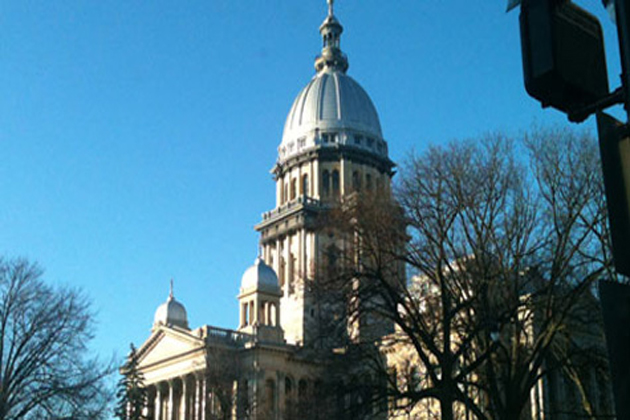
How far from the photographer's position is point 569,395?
2041 inches

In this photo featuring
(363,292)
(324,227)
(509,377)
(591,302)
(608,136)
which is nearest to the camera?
(608,136)

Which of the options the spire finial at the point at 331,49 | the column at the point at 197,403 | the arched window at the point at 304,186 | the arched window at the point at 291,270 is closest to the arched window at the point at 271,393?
the column at the point at 197,403

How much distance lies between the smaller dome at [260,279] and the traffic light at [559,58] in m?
77.6

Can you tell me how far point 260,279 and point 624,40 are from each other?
7856 centimetres

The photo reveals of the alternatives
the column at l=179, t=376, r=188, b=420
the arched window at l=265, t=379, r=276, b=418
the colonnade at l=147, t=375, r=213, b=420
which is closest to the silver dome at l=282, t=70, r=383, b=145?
the colonnade at l=147, t=375, r=213, b=420

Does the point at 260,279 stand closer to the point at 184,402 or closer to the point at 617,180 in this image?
the point at 184,402

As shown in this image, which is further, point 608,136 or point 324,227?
point 324,227

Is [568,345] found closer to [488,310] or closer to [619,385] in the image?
[488,310]

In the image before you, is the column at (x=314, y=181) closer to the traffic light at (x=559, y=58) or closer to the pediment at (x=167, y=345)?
the pediment at (x=167, y=345)

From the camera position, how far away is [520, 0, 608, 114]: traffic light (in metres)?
4.06

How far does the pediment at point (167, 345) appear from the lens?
7756 cm

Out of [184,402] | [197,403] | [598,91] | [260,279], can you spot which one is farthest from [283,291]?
[598,91]

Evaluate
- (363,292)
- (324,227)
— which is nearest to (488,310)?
(363,292)

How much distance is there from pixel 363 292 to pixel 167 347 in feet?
177
